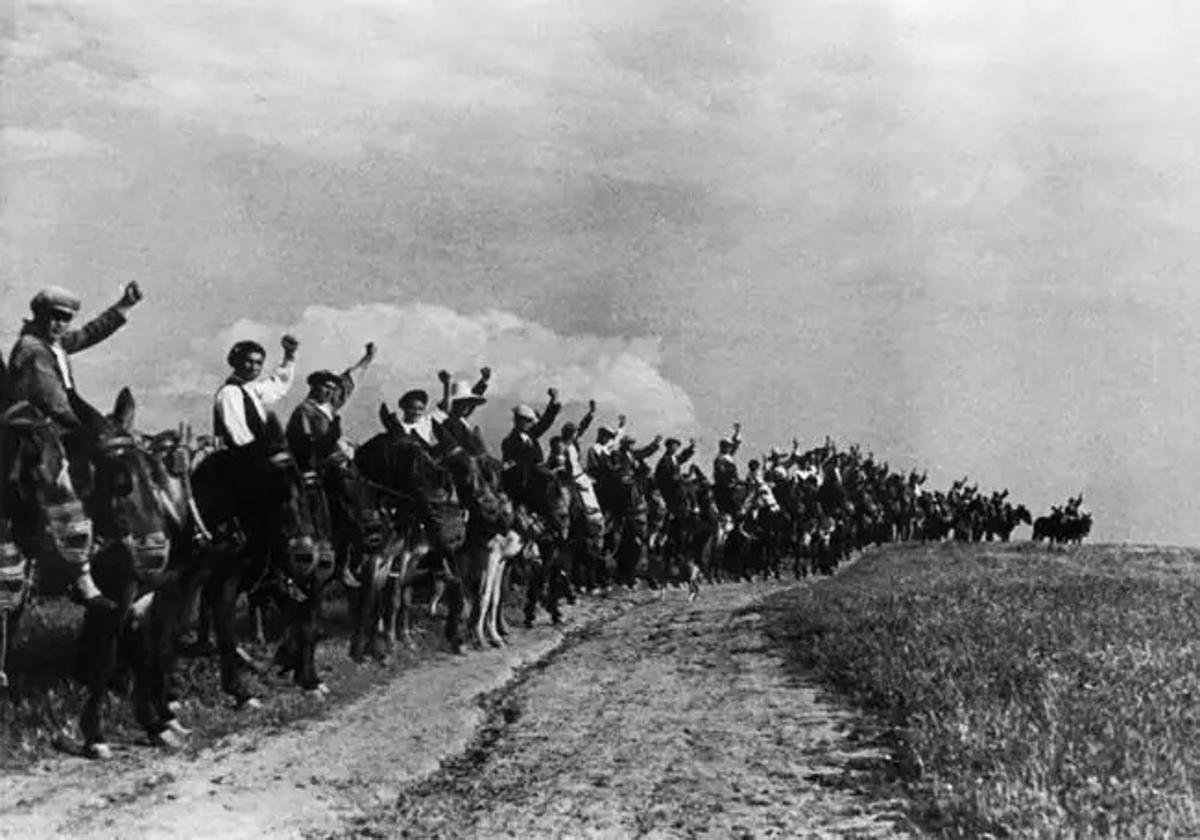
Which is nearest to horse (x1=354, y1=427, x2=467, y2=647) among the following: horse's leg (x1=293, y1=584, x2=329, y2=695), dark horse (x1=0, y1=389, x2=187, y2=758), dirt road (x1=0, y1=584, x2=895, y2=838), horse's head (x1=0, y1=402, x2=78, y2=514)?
dirt road (x1=0, y1=584, x2=895, y2=838)

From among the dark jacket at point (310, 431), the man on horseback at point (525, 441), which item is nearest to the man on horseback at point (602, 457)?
the man on horseback at point (525, 441)

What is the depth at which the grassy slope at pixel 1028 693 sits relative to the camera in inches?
292

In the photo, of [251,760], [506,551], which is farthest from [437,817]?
[506,551]

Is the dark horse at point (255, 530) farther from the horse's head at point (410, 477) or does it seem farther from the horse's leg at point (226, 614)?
the horse's head at point (410, 477)

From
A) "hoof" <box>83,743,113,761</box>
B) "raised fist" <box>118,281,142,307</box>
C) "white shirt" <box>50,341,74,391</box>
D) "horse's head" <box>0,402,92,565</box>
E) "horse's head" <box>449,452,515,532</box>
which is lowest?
"hoof" <box>83,743,113,761</box>

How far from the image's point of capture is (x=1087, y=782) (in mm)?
7742

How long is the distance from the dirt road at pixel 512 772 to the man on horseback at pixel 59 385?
1753 millimetres

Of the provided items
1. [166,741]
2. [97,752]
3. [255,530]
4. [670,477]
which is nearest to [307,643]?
[255,530]

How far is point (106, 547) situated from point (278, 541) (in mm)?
1938

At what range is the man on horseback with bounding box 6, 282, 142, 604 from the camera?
8.74 meters

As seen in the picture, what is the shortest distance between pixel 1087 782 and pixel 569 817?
3.15 m

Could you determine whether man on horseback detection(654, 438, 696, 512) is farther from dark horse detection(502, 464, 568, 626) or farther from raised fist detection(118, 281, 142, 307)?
raised fist detection(118, 281, 142, 307)

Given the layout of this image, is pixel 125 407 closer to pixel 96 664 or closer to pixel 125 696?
pixel 96 664

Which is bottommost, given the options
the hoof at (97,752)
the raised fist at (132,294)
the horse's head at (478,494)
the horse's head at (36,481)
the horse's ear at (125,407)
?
the hoof at (97,752)
